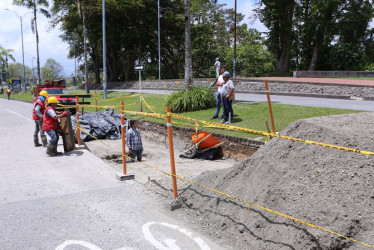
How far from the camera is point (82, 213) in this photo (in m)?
5.21

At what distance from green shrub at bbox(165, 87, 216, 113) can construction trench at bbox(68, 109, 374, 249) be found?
345 inches

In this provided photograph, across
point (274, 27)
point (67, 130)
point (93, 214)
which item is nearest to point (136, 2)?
point (274, 27)

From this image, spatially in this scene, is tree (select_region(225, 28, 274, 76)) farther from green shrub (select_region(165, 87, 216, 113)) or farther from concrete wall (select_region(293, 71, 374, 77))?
green shrub (select_region(165, 87, 216, 113))

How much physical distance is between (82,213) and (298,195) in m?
3.21

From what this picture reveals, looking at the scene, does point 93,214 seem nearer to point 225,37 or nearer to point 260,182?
point 260,182

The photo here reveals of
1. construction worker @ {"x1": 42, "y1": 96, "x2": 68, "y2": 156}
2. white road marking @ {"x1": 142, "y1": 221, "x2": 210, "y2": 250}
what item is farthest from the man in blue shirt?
white road marking @ {"x1": 142, "y1": 221, "x2": 210, "y2": 250}

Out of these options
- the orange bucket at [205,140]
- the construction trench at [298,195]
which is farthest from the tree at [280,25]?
the construction trench at [298,195]

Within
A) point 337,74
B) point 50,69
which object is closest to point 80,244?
point 337,74

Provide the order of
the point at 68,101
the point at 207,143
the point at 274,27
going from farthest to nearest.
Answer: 1. the point at 274,27
2. the point at 68,101
3. the point at 207,143

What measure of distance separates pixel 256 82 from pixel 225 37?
32840 mm

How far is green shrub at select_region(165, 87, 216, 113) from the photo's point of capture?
1486cm

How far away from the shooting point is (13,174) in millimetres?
7543

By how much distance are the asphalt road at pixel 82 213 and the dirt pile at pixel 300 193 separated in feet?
1.53

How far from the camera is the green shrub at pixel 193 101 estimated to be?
585 inches
